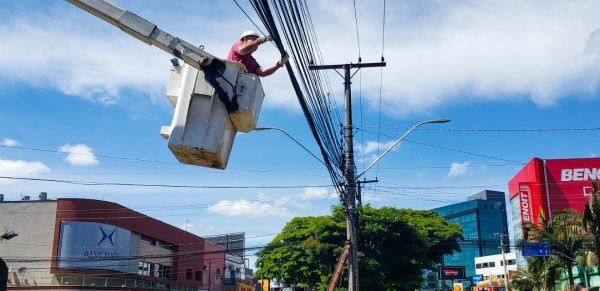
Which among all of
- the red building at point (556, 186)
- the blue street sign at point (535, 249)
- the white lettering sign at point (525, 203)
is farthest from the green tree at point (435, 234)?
the blue street sign at point (535, 249)

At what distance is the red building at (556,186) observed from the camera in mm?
54531

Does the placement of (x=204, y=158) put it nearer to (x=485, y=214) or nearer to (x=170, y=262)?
(x=170, y=262)

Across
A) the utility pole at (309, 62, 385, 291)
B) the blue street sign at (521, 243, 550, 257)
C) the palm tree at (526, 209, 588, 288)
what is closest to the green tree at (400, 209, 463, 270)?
the palm tree at (526, 209, 588, 288)

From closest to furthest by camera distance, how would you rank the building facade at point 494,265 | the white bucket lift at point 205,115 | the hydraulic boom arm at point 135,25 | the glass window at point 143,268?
the white bucket lift at point 205,115 < the hydraulic boom arm at point 135,25 < the glass window at point 143,268 < the building facade at point 494,265

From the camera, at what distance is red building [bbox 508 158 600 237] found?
54531 millimetres

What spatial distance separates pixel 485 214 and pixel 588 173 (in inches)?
5070

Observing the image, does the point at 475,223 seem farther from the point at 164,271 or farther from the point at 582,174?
the point at 164,271

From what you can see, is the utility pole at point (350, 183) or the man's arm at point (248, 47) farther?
the utility pole at point (350, 183)

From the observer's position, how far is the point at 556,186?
5538 centimetres

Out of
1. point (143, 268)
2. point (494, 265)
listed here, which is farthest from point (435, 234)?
point (494, 265)

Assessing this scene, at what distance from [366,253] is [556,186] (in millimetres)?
27148

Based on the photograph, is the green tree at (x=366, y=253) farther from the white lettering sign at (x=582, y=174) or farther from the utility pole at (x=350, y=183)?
the white lettering sign at (x=582, y=174)

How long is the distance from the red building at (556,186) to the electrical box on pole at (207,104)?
181 feet

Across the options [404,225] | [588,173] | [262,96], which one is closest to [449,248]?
[404,225]
